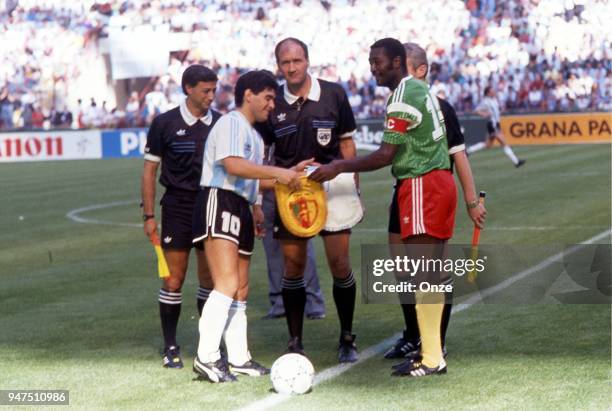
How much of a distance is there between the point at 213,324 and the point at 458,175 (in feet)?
6.14

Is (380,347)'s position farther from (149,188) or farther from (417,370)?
(149,188)

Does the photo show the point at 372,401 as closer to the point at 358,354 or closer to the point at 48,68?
the point at 358,354

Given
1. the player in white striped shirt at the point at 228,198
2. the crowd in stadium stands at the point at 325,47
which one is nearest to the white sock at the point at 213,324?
the player in white striped shirt at the point at 228,198

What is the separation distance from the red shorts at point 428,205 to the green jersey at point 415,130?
57 mm

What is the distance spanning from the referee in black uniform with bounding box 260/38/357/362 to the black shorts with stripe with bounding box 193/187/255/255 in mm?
462

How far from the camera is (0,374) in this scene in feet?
26.3

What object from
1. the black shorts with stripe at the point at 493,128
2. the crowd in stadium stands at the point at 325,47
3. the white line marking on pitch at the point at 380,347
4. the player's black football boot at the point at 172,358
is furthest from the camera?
the crowd in stadium stands at the point at 325,47

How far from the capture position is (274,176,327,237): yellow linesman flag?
7.73 m

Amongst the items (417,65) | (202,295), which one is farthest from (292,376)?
(417,65)

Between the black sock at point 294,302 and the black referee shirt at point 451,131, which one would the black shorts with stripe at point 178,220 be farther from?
the black referee shirt at point 451,131

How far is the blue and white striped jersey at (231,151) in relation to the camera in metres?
7.45

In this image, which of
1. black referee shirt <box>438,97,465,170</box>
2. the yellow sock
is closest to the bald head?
black referee shirt <box>438,97,465,170</box>

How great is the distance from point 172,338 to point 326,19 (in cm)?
4244

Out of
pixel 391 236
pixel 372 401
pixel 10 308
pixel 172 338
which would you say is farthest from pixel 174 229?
pixel 10 308
